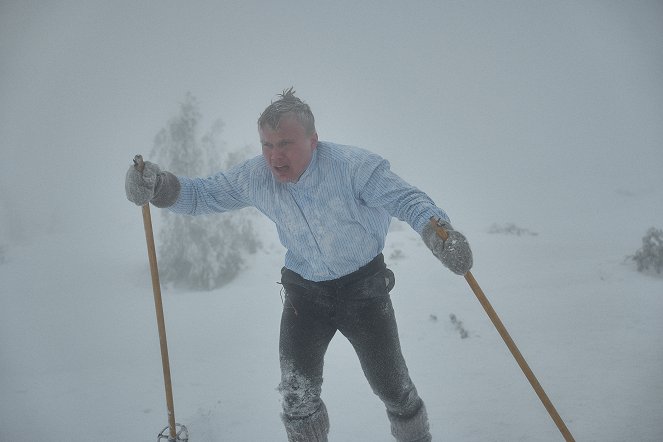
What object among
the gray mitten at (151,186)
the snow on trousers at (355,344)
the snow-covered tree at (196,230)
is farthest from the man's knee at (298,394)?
the snow-covered tree at (196,230)

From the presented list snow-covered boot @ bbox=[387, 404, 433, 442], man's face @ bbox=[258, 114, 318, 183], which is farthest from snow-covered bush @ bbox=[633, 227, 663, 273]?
man's face @ bbox=[258, 114, 318, 183]

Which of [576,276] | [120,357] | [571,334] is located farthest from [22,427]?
[576,276]

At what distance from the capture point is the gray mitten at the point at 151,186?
2068 mm

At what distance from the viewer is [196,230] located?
8648 millimetres

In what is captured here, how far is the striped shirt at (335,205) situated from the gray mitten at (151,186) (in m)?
0.07

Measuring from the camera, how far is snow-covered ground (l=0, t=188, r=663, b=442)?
310 centimetres

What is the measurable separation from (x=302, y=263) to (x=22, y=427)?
3.63 metres

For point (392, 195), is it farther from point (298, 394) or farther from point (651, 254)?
point (651, 254)

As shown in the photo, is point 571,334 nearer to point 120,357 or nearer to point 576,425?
point 576,425

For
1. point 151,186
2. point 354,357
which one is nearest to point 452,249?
point 151,186

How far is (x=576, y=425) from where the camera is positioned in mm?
2766

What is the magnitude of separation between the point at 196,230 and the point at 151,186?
7.01 meters

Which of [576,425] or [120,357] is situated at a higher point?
[120,357]

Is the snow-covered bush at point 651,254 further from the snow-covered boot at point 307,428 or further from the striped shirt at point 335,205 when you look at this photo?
the snow-covered boot at point 307,428
